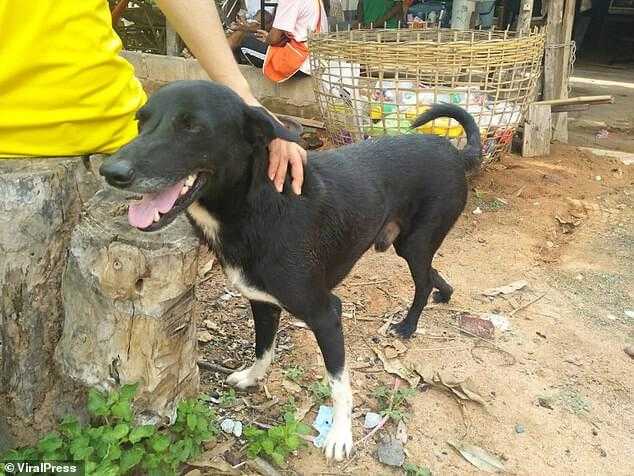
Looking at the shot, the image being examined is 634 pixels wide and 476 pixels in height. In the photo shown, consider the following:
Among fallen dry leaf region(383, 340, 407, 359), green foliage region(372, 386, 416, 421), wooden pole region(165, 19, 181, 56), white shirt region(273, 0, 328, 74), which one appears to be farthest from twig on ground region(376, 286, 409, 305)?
wooden pole region(165, 19, 181, 56)

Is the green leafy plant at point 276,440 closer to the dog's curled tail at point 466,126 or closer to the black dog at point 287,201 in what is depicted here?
the black dog at point 287,201

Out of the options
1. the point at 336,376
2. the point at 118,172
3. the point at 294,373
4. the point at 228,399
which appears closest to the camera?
the point at 118,172

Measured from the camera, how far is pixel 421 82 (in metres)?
4.75

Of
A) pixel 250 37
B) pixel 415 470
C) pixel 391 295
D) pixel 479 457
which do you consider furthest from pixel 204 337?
pixel 250 37

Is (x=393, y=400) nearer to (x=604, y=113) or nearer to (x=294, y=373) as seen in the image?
(x=294, y=373)

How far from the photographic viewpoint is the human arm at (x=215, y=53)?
2258 mm

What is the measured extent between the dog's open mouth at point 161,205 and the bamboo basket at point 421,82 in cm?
286

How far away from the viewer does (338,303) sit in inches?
121

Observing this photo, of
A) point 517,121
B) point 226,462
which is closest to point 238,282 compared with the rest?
point 226,462

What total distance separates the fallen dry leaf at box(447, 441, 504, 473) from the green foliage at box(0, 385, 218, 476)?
1.16 meters

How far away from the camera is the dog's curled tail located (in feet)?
11.1

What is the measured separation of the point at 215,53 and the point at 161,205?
673 mm

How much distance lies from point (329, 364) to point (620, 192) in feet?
13.5

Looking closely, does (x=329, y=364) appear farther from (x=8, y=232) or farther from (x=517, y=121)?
(x=517, y=121)
